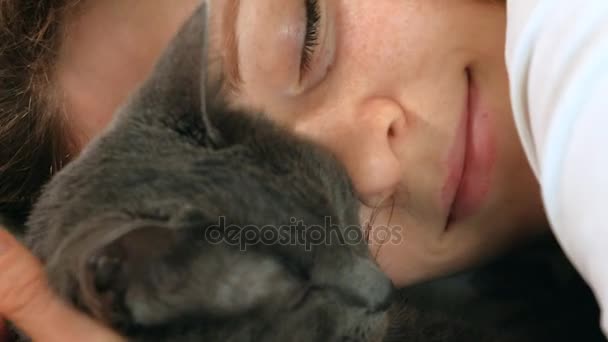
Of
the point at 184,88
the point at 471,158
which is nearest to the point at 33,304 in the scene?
the point at 184,88

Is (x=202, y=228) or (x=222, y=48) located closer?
(x=202, y=228)

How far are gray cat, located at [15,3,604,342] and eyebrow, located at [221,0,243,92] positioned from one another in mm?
54

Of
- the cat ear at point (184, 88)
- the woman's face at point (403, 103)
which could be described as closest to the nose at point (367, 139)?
the woman's face at point (403, 103)

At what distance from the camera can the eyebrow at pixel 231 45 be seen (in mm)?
546

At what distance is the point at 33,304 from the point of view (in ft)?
1.39

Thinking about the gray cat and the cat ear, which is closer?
the gray cat

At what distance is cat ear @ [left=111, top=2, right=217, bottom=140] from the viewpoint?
0.46 meters

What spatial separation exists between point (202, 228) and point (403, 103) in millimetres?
335

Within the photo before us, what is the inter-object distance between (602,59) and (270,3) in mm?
311

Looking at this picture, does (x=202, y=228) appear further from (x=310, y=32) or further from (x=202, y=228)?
(x=310, y=32)

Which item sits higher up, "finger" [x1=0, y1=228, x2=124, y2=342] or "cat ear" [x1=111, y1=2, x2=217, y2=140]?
"cat ear" [x1=111, y1=2, x2=217, y2=140]

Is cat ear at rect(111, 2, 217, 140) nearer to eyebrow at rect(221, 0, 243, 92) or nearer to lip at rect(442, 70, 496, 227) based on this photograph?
eyebrow at rect(221, 0, 243, 92)

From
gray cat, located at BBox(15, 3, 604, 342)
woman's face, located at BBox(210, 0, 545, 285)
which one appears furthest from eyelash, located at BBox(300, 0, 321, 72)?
gray cat, located at BBox(15, 3, 604, 342)

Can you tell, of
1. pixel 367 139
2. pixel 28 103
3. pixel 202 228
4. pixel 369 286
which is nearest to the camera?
pixel 202 228
